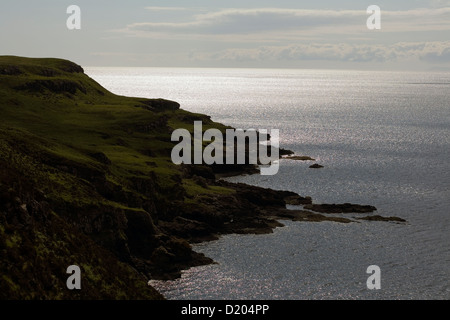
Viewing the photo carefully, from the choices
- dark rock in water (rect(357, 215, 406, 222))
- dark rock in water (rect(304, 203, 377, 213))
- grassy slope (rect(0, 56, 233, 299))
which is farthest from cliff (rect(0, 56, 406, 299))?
dark rock in water (rect(357, 215, 406, 222))

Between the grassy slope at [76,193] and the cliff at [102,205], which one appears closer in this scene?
the grassy slope at [76,193]

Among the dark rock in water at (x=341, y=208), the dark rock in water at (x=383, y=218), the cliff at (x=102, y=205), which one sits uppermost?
the cliff at (x=102, y=205)

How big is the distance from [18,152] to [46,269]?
106 ft

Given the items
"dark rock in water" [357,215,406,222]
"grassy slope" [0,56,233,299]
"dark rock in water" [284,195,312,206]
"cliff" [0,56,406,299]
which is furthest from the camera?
"dark rock in water" [284,195,312,206]

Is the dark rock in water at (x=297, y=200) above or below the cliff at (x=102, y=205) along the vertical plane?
below

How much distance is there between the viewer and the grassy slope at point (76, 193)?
54781mm

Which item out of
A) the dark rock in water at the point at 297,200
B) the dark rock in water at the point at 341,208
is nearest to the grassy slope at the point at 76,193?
the dark rock in water at the point at 297,200

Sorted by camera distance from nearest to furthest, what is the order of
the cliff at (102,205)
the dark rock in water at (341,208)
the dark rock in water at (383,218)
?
the cliff at (102,205) < the dark rock in water at (383,218) < the dark rock in water at (341,208)

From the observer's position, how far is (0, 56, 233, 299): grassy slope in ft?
180

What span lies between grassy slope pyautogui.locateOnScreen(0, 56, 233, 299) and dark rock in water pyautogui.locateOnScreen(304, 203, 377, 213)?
1830cm

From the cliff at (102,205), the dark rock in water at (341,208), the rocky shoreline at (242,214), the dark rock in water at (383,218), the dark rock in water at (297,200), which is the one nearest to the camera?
the cliff at (102,205)

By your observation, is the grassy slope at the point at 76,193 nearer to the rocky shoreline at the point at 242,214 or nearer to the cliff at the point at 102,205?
the cliff at the point at 102,205

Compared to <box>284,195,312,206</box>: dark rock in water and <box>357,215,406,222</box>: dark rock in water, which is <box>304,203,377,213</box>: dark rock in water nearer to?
<box>284,195,312,206</box>: dark rock in water

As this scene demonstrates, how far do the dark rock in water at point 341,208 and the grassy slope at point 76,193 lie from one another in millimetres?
18303
